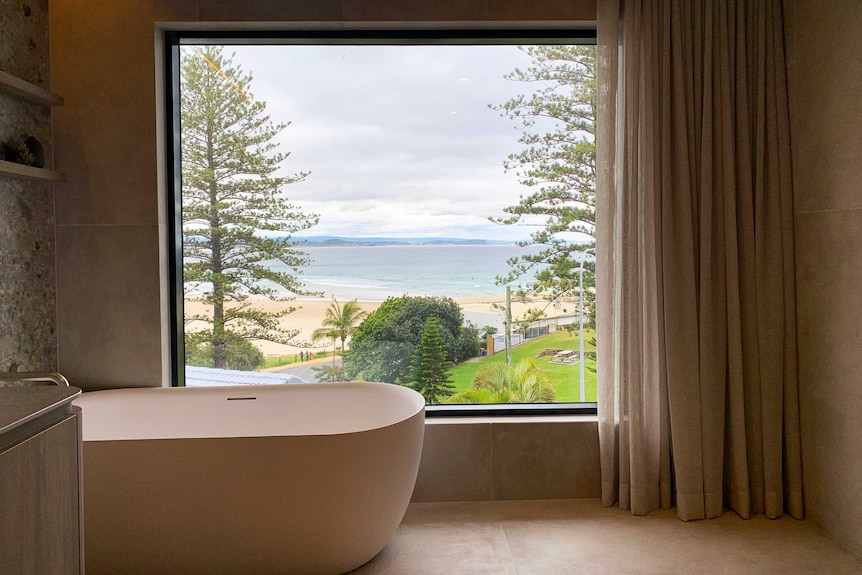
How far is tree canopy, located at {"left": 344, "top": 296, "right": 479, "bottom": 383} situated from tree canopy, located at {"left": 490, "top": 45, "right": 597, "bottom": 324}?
34 cm

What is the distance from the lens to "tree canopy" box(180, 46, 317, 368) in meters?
3.05

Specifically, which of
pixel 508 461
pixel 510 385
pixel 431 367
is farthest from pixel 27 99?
pixel 508 461

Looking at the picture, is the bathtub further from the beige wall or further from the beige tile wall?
the beige wall

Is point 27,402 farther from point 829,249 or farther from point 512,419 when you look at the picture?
point 829,249

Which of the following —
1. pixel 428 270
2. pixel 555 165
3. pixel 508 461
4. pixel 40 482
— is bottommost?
pixel 508 461

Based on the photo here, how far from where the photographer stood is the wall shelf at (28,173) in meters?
2.41

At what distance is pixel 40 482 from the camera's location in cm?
102

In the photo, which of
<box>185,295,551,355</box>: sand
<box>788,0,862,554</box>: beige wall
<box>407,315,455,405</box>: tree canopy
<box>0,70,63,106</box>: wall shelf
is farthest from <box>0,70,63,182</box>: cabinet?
<box>788,0,862,554</box>: beige wall

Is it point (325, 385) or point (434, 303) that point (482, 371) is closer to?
point (434, 303)

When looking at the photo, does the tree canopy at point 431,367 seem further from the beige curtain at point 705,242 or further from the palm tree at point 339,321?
the beige curtain at point 705,242

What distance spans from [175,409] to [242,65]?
5.39 feet

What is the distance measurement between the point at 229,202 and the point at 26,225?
848 mm

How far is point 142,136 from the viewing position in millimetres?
2865

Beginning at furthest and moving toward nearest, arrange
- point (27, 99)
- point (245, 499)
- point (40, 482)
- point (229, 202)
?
point (229, 202)
point (27, 99)
point (245, 499)
point (40, 482)
